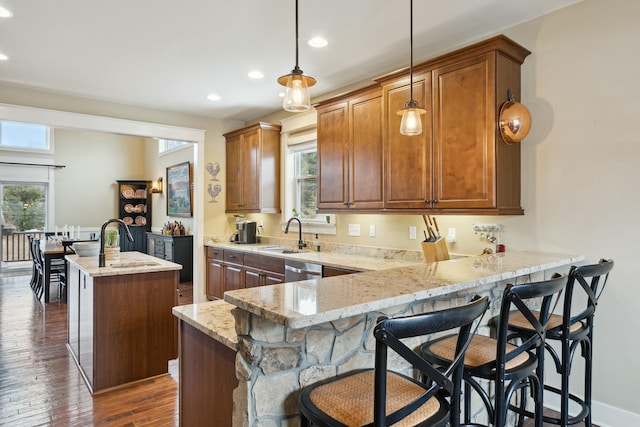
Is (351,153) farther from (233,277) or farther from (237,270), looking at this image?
(233,277)

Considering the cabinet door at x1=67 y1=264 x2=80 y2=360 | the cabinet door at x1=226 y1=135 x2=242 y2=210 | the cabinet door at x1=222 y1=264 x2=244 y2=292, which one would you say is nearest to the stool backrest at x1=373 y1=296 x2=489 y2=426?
the cabinet door at x1=67 y1=264 x2=80 y2=360

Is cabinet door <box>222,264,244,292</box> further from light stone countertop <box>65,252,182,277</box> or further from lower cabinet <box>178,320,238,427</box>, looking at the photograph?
lower cabinet <box>178,320,238,427</box>

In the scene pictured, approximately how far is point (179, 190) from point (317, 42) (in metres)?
5.64

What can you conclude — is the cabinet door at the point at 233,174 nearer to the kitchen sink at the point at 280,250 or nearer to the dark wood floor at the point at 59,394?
the kitchen sink at the point at 280,250

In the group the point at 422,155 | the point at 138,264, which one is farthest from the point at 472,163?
the point at 138,264

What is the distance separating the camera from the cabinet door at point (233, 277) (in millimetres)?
4871

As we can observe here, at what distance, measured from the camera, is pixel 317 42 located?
321 centimetres

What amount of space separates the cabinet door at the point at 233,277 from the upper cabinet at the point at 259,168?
811mm

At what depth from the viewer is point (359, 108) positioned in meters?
3.65

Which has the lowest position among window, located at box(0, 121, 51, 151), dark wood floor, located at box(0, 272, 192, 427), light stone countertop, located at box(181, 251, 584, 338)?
dark wood floor, located at box(0, 272, 192, 427)

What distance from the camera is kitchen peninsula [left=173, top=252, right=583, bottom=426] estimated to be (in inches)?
51.3

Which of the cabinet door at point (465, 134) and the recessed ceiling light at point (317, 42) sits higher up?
the recessed ceiling light at point (317, 42)

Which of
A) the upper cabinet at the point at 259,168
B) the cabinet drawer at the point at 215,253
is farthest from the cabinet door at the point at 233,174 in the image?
Result: the cabinet drawer at the point at 215,253

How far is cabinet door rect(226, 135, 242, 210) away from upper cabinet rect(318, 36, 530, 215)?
Answer: 9.32ft
